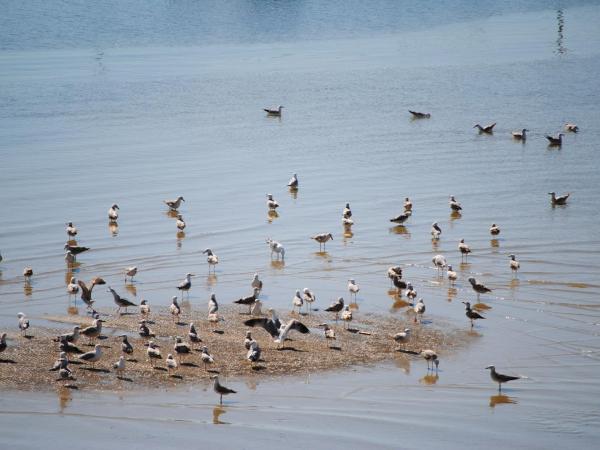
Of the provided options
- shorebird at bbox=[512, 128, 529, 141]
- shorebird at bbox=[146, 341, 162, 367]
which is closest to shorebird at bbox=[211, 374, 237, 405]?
shorebird at bbox=[146, 341, 162, 367]

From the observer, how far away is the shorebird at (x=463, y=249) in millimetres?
29492

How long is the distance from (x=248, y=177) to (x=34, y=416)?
23350 millimetres

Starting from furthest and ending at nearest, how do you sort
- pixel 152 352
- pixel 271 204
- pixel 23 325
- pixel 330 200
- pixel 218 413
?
pixel 330 200 → pixel 271 204 → pixel 23 325 → pixel 152 352 → pixel 218 413

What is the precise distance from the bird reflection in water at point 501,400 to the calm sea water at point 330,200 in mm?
64

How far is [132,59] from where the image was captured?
258ft

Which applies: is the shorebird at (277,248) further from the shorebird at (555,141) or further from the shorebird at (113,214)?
the shorebird at (555,141)

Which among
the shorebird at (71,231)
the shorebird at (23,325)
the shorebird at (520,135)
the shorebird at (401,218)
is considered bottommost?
the shorebird at (23,325)

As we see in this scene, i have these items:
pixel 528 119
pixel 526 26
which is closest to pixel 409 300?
pixel 528 119

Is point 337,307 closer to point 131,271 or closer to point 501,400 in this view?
point 501,400

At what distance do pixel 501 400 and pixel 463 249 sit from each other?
9980 millimetres

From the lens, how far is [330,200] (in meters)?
37.3

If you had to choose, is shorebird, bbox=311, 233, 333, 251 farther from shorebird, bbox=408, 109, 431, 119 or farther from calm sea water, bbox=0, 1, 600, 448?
shorebird, bbox=408, 109, 431, 119

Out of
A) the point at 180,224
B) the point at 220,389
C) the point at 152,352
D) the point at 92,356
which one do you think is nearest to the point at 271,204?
the point at 180,224

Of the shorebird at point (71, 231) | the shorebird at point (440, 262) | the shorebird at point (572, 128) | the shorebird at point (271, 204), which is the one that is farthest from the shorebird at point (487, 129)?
the shorebird at point (71, 231)
